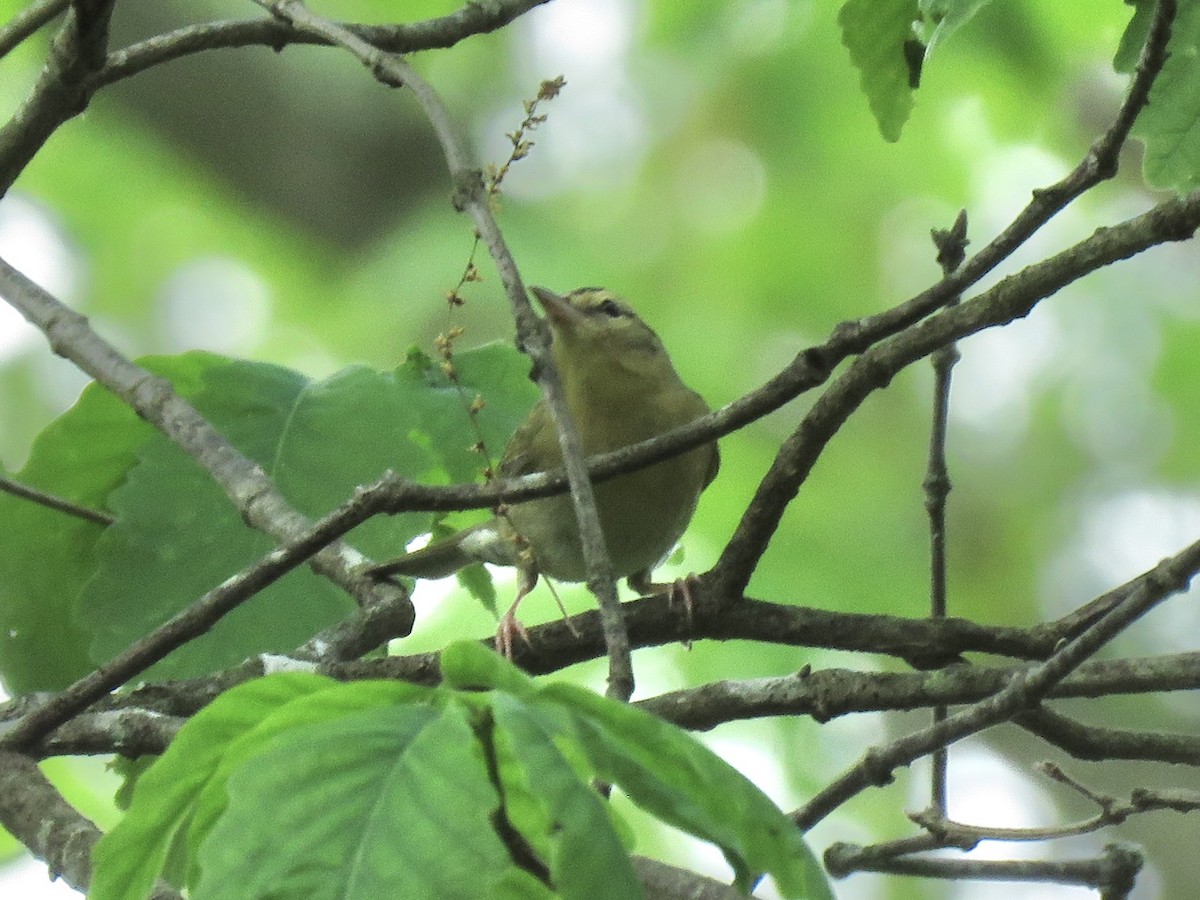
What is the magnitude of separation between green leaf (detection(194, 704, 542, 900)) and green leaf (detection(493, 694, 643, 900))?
0.04 meters

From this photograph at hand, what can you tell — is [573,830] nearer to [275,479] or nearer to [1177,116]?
[1177,116]

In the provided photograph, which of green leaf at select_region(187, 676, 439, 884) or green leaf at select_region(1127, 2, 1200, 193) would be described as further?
green leaf at select_region(1127, 2, 1200, 193)

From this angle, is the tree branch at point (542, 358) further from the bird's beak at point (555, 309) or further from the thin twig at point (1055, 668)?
the bird's beak at point (555, 309)

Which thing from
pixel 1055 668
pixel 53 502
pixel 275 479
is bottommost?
pixel 1055 668

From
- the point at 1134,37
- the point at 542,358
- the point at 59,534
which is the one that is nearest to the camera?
the point at 542,358

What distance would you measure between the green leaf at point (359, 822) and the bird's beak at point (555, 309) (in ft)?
13.7

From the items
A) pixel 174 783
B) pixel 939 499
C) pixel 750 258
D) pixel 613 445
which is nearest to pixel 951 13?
pixel 939 499

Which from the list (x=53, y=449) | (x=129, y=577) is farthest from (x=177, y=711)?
(x=53, y=449)

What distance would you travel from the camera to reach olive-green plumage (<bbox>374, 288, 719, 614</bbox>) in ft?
15.5

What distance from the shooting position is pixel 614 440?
16.5ft

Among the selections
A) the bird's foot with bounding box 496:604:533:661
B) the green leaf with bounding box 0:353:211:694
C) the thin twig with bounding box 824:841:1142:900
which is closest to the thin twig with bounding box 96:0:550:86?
the green leaf with bounding box 0:353:211:694

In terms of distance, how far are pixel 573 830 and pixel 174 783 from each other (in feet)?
1.39

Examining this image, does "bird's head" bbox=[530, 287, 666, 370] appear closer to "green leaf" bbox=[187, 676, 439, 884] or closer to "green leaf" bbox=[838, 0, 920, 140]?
"green leaf" bbox=[838, 0, 920, 140]

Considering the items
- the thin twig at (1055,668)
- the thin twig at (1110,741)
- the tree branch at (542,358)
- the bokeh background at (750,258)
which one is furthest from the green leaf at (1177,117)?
the bokeh background at (750,258)
